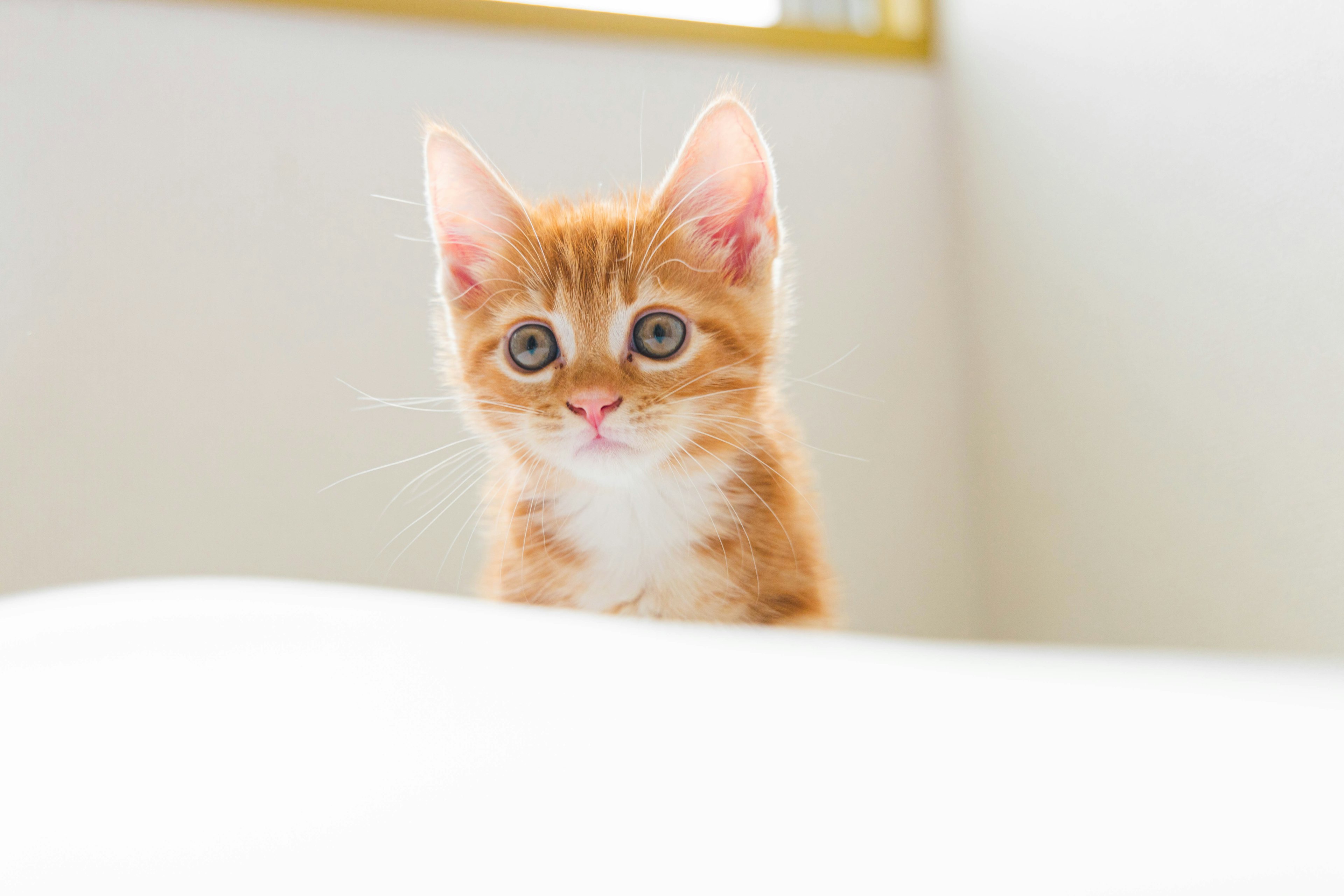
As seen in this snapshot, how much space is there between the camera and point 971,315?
1.83 m

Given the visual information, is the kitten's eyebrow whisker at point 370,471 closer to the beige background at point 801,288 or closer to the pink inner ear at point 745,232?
the beige background at point 801,288

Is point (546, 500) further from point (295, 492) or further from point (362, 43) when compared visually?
point (362, 43)

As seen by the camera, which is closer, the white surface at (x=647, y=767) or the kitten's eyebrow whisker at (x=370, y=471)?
the white surface at (x=647, y=767)

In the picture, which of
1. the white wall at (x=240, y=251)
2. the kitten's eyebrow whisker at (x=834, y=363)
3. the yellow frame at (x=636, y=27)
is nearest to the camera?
the white wall at (x=240, y=251)

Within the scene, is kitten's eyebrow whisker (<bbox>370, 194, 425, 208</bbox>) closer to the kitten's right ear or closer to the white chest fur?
the kitten's right ear

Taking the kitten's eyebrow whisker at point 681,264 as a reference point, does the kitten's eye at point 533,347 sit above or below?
below

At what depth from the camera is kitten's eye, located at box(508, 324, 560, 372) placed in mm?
1074

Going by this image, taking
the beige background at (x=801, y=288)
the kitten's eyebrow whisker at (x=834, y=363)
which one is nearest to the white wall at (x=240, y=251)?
the beige background at (x=801, y=288)

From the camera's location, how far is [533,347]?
42.7 inches

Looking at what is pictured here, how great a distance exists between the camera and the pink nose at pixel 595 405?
980 mm

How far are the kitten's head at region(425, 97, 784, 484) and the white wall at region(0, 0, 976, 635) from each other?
0.46 metres

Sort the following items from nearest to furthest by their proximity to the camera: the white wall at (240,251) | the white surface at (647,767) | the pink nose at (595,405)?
the white surface at (647,767) < the pink nose at (595,405) < the white wall at (240,251)

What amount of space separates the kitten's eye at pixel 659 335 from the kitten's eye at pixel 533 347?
10 centimetres

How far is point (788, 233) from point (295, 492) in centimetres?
103
